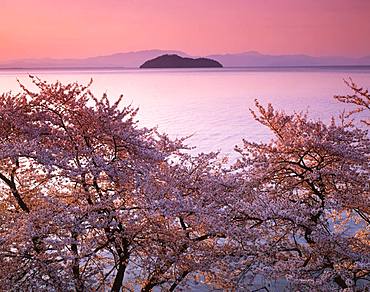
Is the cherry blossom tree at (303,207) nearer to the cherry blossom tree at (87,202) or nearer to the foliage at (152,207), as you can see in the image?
the foliage at (152,207)

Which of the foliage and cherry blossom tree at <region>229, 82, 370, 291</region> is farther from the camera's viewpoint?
cherry blossom tree at <region>229, 82, 370, 291</region>

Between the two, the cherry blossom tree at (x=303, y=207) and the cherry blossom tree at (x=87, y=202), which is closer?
the cherry blossom tree at (x=87, y=202)

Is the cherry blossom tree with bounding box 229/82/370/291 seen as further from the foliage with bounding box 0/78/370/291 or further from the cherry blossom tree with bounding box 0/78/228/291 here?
the cherry blossom tree with bounding box 0/78/228/291

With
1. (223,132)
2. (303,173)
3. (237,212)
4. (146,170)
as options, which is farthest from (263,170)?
(223,132)

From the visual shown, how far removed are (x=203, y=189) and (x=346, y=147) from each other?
421 cm

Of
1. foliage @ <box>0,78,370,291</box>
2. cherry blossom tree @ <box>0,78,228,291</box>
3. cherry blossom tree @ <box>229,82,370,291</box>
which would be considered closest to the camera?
cherry blossom tree @ <box>0,78,228,291</box>

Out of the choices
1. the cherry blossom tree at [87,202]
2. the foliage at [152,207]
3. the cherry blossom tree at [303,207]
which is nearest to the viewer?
the cherry blossom tree at [87,202]

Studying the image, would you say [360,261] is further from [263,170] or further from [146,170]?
[146,170]

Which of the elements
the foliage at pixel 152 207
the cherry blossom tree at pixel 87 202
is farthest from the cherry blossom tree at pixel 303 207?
the cherry blossom tree at pixel 87 202

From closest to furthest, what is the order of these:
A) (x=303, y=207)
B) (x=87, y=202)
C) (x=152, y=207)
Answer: (x=152, y=207) → (x=303, y=207) → (x=87, y=202)

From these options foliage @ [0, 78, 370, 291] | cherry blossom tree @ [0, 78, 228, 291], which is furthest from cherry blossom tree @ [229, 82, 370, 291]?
cherry blossom tree @ [0, 78, 228, 291]

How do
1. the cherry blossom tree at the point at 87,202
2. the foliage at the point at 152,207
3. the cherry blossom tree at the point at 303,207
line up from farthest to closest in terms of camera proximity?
the cherry blossom tree at the point at 303,207 < the foliage at the point at 152,207 < the cherry blossom tree at the point at 87,202

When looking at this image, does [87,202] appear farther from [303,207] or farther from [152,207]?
[303,207]

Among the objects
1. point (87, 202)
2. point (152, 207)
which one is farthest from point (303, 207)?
point (87, 202)
